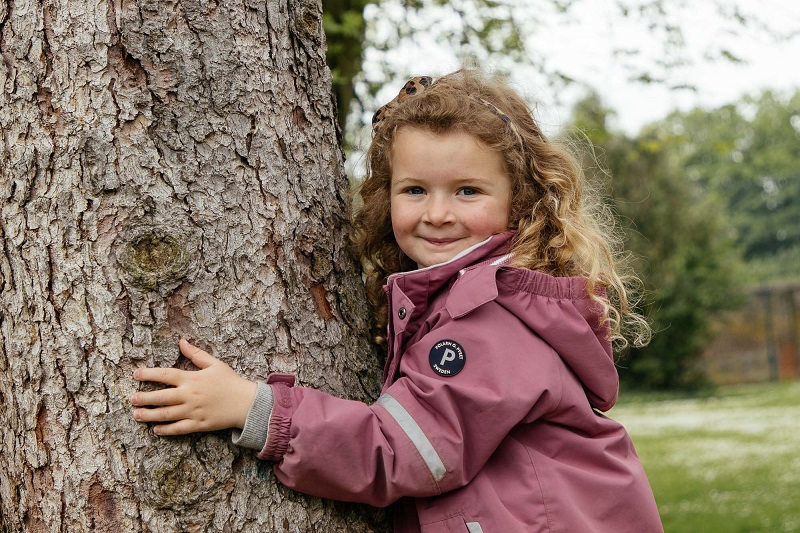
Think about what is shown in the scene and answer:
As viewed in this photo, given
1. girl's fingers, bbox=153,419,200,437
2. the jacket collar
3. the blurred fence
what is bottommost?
the blurred fence

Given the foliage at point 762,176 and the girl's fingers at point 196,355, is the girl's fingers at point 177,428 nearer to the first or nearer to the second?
the girl's fingers at point 196,355

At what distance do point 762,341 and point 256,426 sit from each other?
2062 centimetres

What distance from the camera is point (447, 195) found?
214 centimetres

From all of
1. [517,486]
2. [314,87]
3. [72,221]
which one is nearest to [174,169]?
[72,221]

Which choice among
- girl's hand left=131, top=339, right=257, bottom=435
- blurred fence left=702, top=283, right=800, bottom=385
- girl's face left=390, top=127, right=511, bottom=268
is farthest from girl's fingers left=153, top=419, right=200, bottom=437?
blurred fence left=702, top=283, right=800, bottom=385

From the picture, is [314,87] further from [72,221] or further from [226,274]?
[72,221]

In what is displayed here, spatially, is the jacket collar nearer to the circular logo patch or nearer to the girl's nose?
the girl's nose

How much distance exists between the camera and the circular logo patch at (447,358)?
1.82 meters

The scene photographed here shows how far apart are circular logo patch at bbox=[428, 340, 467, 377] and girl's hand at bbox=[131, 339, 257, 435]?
407 mm

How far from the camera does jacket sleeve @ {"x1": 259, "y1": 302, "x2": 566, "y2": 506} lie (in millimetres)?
1752

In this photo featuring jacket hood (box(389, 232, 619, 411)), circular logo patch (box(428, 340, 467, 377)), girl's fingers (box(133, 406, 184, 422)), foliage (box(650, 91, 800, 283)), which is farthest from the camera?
foliage (box(650, 91, 800, 283))

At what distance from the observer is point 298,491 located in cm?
183

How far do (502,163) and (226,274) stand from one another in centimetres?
82

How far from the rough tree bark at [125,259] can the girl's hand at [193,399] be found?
0.12ft
